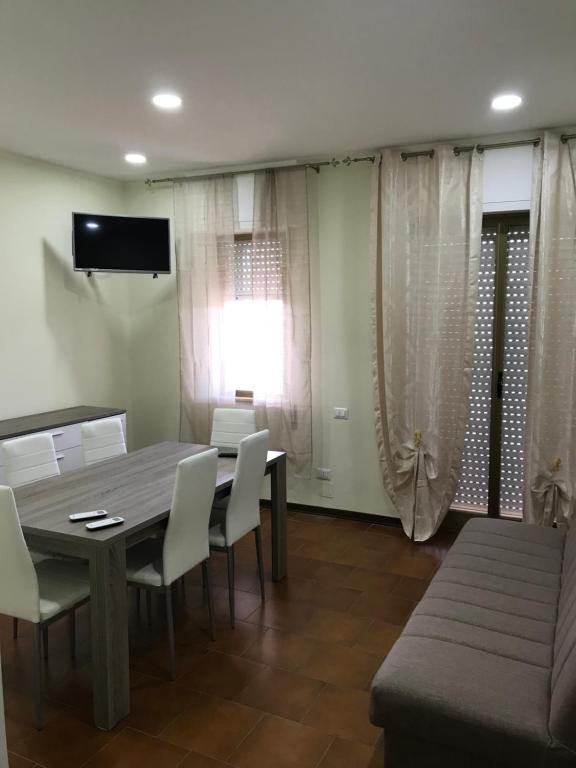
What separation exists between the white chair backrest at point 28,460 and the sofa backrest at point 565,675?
2693mm

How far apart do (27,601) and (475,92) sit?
325 cm

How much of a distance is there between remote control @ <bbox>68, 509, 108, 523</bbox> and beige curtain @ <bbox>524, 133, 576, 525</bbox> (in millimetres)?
2778

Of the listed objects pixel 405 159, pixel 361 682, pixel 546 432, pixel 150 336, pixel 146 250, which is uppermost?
pixel 405 159

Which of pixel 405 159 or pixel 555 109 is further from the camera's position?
pixel 405 159

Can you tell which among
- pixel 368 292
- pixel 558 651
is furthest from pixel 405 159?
pixel 558 651

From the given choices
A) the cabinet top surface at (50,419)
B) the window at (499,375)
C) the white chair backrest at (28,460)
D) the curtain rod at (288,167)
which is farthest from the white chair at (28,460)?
the window at (499,375)

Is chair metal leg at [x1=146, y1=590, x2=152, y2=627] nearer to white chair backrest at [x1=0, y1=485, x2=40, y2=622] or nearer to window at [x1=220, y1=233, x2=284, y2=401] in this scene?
white chair backrest at [x1=0, y1=485, x2=40, y2=622]

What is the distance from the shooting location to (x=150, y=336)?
5492 mm

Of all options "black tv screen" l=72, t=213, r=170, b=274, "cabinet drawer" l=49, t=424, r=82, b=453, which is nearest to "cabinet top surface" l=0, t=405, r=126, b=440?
"cabinet drawer" l=49, t=424, r=82, b=453

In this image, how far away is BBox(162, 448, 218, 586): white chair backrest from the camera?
2668 mm

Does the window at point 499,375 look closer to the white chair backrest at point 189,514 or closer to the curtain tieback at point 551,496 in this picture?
the curtain tieback at point 551,496

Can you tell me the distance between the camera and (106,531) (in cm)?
242

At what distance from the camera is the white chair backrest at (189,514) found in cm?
267

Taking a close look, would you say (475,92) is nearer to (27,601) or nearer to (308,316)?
(308,316)
